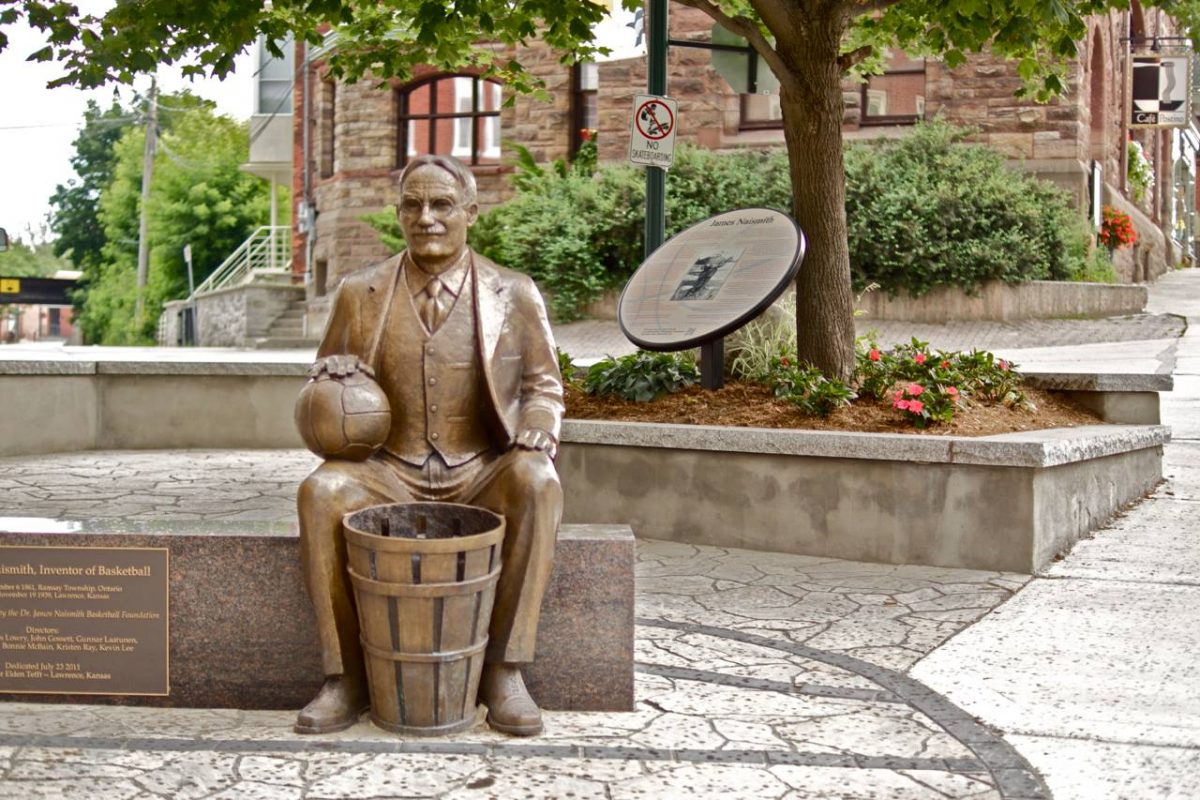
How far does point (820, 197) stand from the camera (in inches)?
330

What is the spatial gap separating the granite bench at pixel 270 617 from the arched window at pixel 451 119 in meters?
22.2

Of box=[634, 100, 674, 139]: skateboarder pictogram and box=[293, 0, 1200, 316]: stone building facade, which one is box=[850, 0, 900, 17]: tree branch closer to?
box=[634, 100, 674, 139]: skateboarder pictogram

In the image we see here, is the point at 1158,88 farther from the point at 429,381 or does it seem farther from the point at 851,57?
the point at 429,381

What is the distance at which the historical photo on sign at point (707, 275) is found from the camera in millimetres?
8148

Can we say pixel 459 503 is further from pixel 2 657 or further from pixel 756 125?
pixel 756 125

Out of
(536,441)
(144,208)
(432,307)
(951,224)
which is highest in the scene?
(144,208)

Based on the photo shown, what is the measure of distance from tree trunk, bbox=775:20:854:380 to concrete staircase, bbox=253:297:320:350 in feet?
58.8

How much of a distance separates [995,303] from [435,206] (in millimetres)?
13541

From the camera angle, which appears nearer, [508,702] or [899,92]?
[508,702]

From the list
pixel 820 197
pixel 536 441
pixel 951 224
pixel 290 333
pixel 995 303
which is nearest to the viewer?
pixel 536 441

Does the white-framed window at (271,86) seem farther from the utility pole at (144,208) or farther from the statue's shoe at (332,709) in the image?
the statue's shoe at (332,709)

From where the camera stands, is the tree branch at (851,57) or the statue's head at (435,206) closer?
the statue's head at (435,206)

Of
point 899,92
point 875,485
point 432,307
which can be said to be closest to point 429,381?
point 432,307

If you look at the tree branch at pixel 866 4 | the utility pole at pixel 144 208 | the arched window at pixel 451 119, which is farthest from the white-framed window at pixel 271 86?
the tree branch at pixel 866 4
